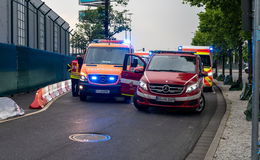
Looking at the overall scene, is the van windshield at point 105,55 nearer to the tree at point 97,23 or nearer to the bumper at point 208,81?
the bumper at point 208,81

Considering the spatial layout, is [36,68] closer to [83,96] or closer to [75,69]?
[75,69]

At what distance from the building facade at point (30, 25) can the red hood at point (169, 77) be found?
7948 mm

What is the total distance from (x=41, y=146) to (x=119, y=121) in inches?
137

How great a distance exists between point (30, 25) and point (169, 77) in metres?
11.0

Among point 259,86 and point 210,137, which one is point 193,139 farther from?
point 259,86

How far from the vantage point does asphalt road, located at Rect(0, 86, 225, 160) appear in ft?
21.9

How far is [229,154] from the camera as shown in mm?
6781

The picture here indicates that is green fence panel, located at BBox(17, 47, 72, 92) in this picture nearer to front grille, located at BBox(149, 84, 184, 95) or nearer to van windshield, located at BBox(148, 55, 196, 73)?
van windshield, located at BBox(148, 55, 196, 73)

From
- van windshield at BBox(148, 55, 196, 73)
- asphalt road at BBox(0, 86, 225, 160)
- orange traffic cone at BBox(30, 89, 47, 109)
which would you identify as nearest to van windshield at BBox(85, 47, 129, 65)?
van windshield at BBox(148, 55, 196, 73)

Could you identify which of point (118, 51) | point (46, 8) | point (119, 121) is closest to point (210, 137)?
point (119, 121)

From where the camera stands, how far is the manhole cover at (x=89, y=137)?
7793 millimetres

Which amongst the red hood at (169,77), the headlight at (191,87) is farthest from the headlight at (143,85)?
the headlight at (191,87)

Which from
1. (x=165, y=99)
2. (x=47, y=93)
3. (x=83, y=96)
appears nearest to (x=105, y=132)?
(x=165, y=99)

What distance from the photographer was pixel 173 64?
13305 mm
